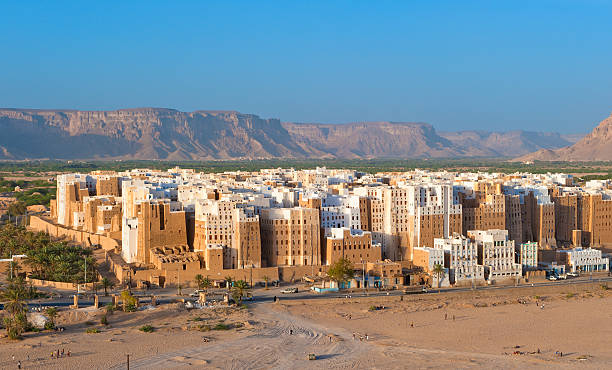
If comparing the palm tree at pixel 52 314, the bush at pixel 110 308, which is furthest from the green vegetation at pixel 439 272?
the palm tree at pixel 52 314

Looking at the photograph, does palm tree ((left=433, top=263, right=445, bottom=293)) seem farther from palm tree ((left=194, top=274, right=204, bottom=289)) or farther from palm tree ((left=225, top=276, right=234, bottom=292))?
palm tree ((left=194, top=274, right=204, bottom=289))

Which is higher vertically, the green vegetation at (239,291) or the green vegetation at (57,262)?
the green vegetation at (57,262)

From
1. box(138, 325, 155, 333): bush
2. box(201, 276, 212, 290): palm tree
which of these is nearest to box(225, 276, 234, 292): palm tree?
box(201, 276, 212, 290): palm tree

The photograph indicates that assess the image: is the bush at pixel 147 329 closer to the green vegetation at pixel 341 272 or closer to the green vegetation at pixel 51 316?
the green vegetation at pixel 51 316

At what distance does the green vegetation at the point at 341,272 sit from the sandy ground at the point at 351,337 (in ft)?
10.8

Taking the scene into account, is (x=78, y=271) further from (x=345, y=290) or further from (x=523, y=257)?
(x=523, y=257)

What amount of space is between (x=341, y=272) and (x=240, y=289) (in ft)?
29.0

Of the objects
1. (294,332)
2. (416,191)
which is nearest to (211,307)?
(294,332)

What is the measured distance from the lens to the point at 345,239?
75.9 m

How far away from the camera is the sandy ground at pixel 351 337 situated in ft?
167

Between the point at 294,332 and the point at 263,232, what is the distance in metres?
19.8

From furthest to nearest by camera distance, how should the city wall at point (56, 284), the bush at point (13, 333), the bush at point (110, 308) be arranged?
the city wall at point (56, 284) < the bush at point (110, 308) < the bush at point (13, 333)

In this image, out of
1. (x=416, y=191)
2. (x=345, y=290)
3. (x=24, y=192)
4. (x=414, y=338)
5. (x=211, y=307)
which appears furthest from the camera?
(x=24, y=192)

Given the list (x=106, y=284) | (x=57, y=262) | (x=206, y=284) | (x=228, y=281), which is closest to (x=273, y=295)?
(x=228, y=281)
